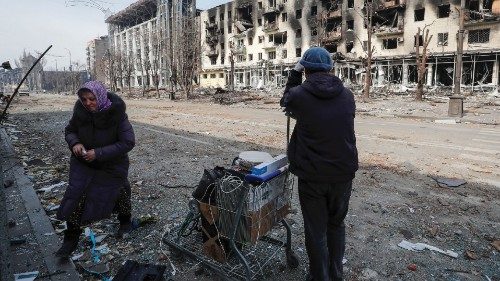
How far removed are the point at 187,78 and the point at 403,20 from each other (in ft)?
83.5

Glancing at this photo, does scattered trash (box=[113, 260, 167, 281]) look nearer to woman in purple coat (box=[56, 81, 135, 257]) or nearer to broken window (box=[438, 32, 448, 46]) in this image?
woman in purple coat (box=[56, 81, 135, 257])

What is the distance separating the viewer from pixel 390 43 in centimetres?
4084

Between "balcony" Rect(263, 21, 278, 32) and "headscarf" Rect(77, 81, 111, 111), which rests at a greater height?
"balcony" Rect(263, 21, 278, 32)

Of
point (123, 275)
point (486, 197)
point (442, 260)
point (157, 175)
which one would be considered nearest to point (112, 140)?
point (123, 275)

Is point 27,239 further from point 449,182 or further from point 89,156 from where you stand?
point 449,182

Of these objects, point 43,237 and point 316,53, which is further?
point 43,237

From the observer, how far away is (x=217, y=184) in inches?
111

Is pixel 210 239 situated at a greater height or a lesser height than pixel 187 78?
lesser

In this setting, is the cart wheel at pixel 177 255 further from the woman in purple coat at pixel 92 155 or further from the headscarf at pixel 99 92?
the headscarf at pixel 99 92

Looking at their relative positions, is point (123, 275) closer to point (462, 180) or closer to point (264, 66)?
point (462, 180)

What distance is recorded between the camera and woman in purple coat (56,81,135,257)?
3340mm

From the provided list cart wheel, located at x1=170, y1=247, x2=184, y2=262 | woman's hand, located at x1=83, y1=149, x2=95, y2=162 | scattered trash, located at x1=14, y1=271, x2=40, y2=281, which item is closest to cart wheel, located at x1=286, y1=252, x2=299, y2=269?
cart wheel, located at x1=170, y1=247, x2=184, y2=262

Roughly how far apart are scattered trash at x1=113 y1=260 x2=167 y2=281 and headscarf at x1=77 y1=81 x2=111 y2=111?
5.06 ft

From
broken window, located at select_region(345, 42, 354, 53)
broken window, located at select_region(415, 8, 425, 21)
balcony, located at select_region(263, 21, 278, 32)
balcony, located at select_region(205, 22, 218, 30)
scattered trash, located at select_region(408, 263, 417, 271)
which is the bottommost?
scattered trash, located at select_region(408, 263, 417, 271)
